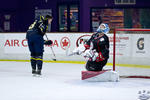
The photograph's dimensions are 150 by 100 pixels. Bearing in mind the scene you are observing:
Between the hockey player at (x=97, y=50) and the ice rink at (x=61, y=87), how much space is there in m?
0.50

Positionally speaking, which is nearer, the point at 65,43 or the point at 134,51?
the point at 134,51

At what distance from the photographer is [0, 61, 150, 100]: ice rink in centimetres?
683

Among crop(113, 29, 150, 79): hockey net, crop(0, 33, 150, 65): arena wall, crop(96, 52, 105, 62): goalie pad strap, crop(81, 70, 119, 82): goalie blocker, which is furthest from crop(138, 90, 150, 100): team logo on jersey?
crop(0, 33, 150, 65): arena wall

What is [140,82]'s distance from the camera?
8.37m

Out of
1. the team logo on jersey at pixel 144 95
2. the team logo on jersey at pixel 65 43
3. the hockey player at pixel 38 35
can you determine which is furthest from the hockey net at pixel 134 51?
the team logo on jersey at pixel 144 95

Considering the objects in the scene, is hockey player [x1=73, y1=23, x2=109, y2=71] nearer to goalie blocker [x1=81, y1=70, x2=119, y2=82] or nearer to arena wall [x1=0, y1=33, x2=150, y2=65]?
goalie blocker [x1=81, y1=70, x2=119, y2=82]

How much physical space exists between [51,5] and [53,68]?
8.53m

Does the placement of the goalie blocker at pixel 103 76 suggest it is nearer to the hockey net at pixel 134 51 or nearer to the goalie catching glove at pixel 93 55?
the goalie catching glove at pixel 93 55

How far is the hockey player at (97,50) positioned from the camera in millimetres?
8365

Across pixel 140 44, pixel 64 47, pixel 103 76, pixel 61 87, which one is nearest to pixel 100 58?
pixel 103 76

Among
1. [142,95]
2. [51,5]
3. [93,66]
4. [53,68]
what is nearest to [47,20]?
[93,66]

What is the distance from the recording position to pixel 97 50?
8484mm

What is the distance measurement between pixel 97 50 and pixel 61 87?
1.28 m

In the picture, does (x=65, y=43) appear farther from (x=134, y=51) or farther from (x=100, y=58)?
(x=100, y=58)
